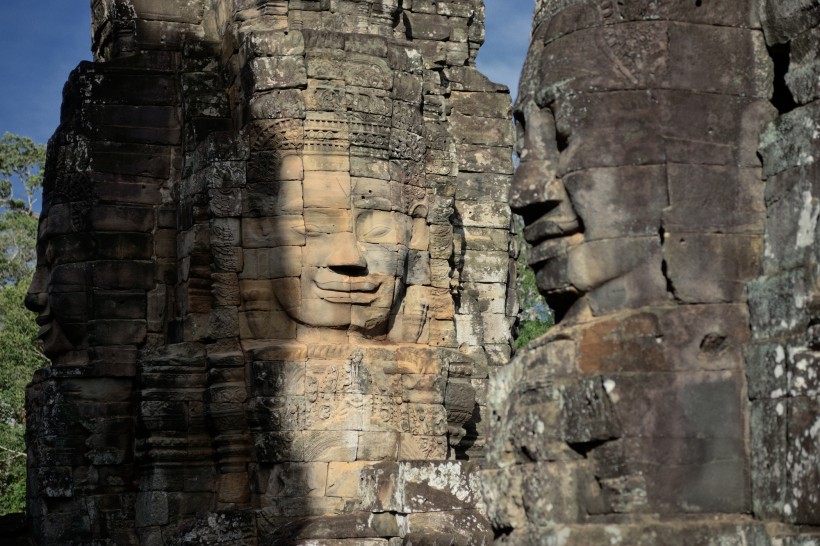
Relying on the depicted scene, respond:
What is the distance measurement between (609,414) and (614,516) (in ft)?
1.53

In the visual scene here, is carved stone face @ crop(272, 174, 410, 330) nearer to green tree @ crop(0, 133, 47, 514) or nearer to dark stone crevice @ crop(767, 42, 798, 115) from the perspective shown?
dark stone crevice @ crop(767, 42, 798, 115)

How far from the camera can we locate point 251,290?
16188 mm

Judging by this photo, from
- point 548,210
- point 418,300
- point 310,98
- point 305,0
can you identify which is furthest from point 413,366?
point 548,210

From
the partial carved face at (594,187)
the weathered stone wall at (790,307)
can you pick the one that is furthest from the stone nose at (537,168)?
the weathered stone wall at (790,307)

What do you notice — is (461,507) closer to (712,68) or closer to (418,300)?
(418,300)

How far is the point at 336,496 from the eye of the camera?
15.4m

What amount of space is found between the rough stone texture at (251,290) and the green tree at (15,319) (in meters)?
14.3

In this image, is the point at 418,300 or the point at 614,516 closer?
the point at 614,516

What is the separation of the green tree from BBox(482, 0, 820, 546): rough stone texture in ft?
83.4

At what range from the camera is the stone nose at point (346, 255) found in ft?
51.8

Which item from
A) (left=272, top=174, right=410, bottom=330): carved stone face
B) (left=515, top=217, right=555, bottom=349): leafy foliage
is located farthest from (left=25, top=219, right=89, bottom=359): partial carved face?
(left=515, top=217, right=555, bottom=349): leafy foliage

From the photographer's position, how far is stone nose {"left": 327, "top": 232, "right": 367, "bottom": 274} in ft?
51.8

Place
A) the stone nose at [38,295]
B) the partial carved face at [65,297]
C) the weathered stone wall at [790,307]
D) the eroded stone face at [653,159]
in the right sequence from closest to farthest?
the weathered stone wall at [790,307] → the eroded stone face at [653,159] → the partial carved face at [65,297] → the stone nose at [38,295]

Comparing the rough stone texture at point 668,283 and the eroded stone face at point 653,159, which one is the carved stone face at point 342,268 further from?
the eroded stone face at point 653,159
